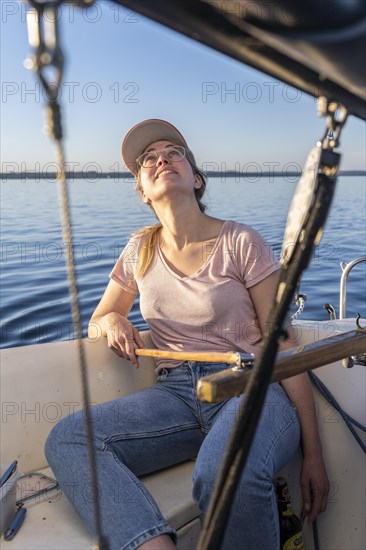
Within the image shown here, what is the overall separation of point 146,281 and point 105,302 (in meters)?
0.20

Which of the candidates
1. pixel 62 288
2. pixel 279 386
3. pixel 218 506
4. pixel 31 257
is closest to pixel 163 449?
pixel 279 386

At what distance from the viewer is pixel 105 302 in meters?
1.95

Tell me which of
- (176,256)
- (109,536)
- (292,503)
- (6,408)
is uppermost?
(176,256)

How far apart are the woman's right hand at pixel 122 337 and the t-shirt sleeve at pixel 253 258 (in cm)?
37

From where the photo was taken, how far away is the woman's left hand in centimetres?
152

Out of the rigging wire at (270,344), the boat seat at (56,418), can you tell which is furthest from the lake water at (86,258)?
the rigging wire at (270,344)

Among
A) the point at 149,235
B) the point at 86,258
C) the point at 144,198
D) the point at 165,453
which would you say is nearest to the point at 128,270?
the point at 149,235

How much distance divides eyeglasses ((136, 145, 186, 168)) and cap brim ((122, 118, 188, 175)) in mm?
30

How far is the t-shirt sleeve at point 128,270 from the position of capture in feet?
6.29

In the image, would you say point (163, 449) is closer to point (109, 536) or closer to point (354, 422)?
point (109, 536)

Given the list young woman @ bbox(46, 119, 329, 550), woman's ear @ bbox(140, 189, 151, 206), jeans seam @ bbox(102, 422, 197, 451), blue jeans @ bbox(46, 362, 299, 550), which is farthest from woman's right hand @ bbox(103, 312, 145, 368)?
woman's ear @ bbox(140, 189, 151, 206)

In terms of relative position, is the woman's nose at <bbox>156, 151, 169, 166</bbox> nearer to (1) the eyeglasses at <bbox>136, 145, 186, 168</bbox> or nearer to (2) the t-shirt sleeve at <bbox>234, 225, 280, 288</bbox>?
(1) the eyeglasses at <bbox>136, 145, 186, 168</bbox>

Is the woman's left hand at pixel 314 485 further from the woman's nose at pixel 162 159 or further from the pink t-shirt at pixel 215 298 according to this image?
the woman's nose at pixel 162 159

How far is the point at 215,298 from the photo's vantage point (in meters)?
1.67
